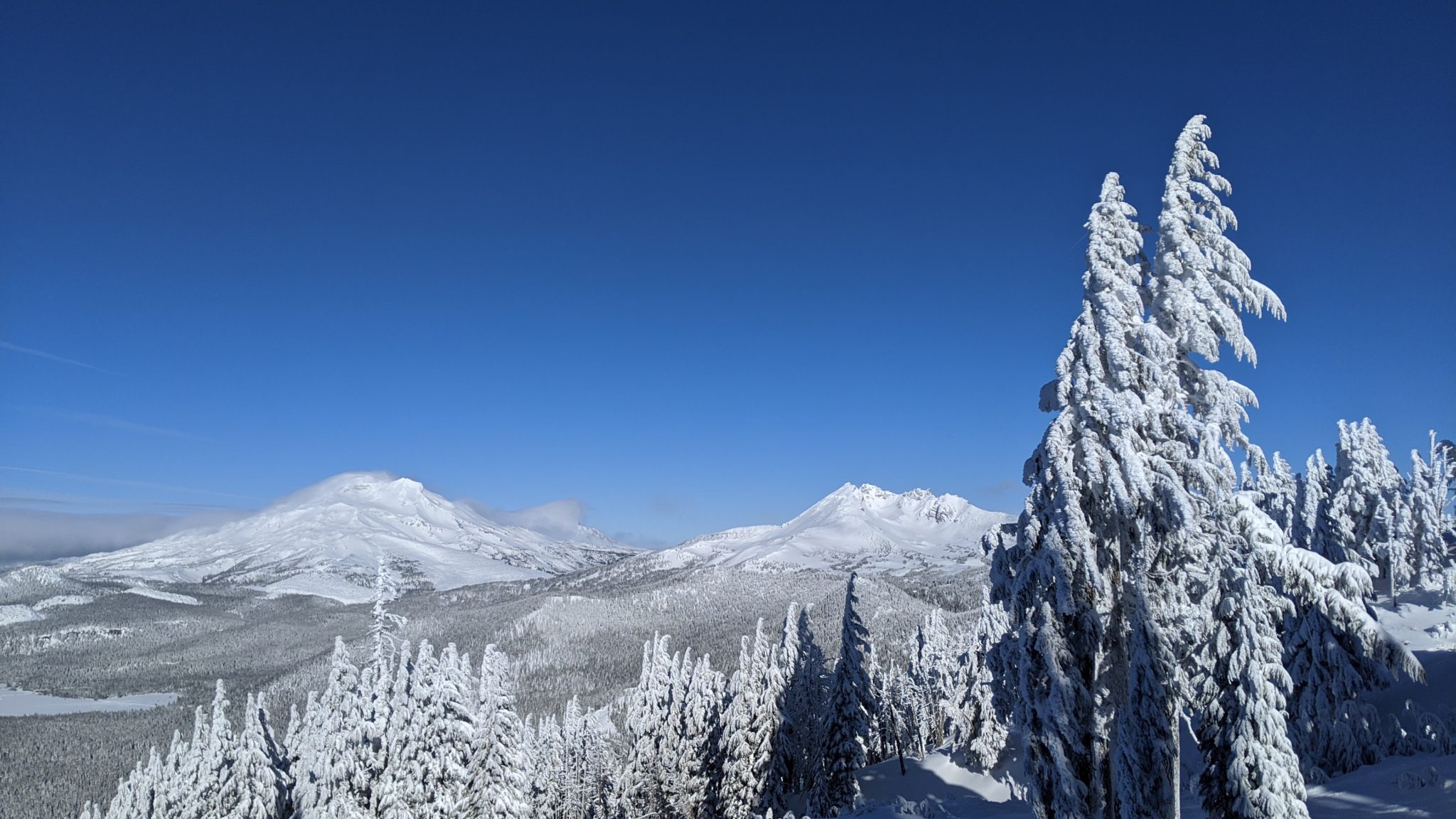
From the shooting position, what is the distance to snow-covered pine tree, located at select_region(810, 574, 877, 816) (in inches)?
1499

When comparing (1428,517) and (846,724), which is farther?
(1428,517)

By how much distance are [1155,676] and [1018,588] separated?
2.35m

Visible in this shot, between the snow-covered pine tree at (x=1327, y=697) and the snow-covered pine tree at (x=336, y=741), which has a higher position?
the snow-covered pine tree at (x=1327, y=697)

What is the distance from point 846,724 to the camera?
125 ft

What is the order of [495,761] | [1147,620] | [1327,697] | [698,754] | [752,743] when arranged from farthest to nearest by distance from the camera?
[698,754] < [752,743] < [495,761] < [1327,697] < [1147,620]

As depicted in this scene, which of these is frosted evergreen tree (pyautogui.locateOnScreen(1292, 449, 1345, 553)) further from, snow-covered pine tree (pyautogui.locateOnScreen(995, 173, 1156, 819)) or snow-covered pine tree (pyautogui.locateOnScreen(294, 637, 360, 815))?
snow-covered pine tree (pyautogui.locateOnScreen(294, 637, 360, 815))

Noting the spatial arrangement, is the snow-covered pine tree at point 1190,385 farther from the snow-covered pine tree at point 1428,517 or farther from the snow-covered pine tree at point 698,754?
the snow-covered pine tree at point 1428,517

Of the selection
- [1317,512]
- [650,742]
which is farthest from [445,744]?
[1317,512]

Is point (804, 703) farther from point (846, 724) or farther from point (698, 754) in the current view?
point (698, 754)

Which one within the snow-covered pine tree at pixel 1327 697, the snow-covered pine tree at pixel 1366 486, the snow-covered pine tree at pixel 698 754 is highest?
the snow-covered pine tree at pixel 1366 486

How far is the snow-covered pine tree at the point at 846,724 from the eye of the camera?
3806 centimetres

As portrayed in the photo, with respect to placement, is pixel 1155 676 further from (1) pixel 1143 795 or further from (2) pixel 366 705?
(2) pixel 366 705

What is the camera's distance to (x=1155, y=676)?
1128 cm

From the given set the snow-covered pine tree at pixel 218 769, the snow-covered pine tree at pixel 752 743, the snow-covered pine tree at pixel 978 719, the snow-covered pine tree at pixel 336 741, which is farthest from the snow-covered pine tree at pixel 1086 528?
the snow-covered pine tree at pixel 218 769
